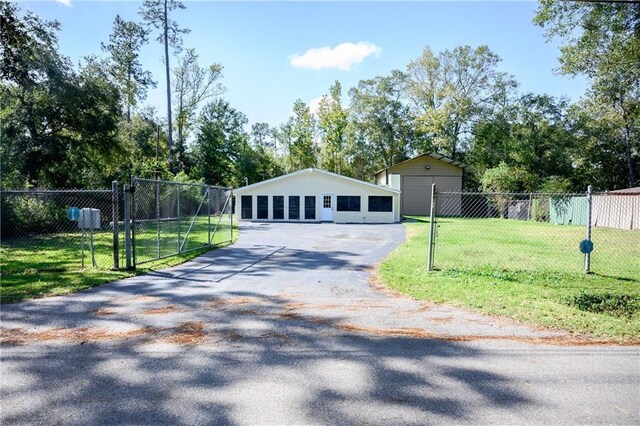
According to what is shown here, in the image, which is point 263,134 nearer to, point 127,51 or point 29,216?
point 127,51

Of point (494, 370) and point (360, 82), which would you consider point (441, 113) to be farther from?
point (494, 370)

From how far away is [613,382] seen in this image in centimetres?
334

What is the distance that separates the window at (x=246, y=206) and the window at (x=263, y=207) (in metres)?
0.59

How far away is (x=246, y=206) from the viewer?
26891 millimetres

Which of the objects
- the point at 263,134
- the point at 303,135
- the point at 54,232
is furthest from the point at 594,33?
the point at 263,134

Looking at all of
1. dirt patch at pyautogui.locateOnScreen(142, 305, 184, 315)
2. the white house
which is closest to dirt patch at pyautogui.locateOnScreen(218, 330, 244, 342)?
dirt patch at pyautogui.locateOnScreen(142, 305, 184, 315)

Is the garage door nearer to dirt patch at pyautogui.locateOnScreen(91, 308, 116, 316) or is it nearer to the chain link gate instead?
the chain link gate

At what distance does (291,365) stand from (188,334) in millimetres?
1540

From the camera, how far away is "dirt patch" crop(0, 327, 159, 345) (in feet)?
14.0

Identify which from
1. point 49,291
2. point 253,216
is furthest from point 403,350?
point 253,216

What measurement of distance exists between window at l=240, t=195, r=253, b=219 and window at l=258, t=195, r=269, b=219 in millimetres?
594

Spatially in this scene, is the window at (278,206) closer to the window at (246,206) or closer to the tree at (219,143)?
the window at (246,206)

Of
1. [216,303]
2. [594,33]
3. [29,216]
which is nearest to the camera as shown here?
[216,303]

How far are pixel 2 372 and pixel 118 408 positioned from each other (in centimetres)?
149
